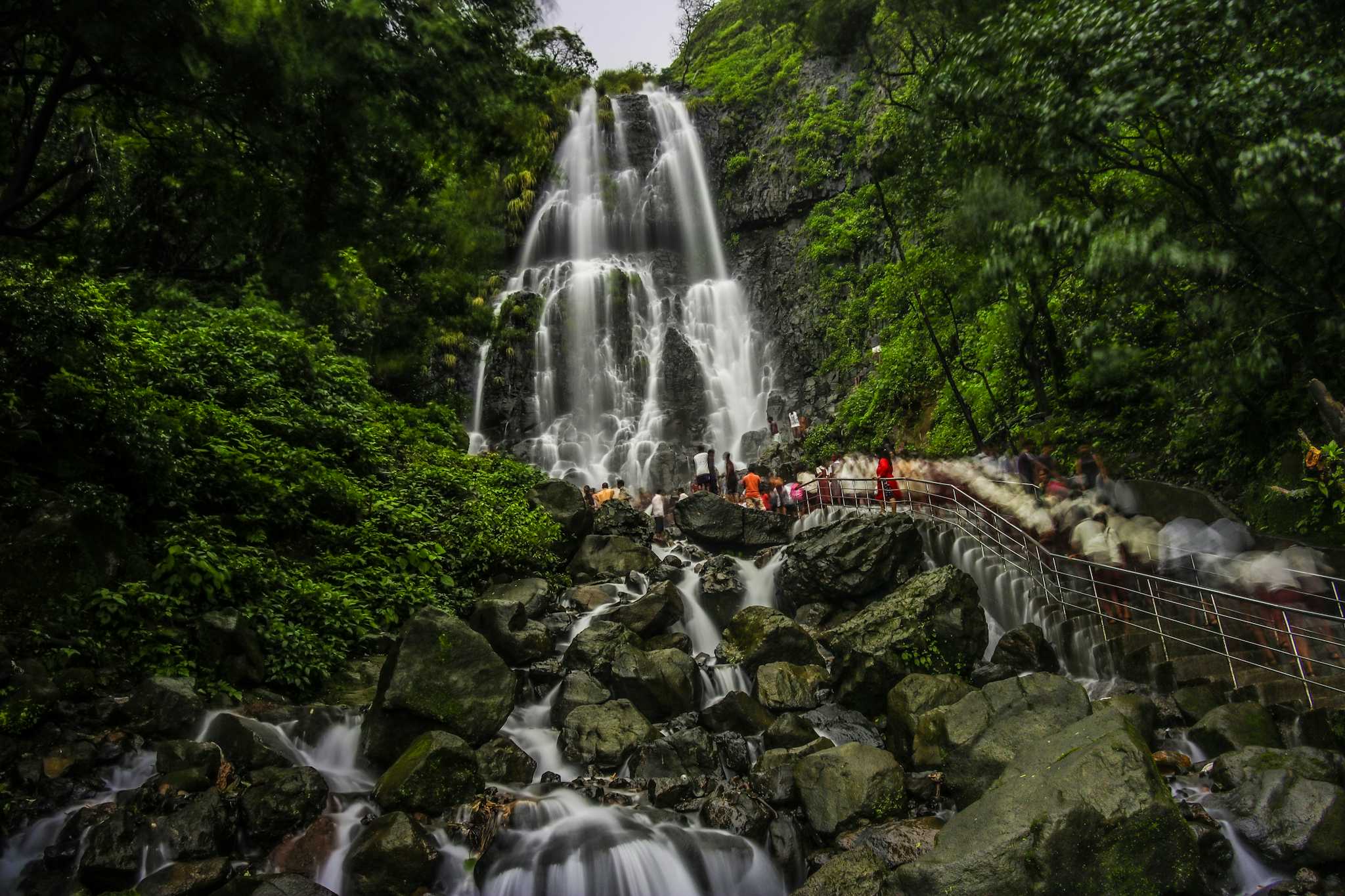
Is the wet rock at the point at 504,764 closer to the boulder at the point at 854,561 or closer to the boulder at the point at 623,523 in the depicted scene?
the boulder at the point at 854,561

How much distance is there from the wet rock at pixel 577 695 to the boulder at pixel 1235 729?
624 centimetres

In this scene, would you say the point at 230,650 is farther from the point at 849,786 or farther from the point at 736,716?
the point at 849,786

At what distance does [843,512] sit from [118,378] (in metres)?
12.3

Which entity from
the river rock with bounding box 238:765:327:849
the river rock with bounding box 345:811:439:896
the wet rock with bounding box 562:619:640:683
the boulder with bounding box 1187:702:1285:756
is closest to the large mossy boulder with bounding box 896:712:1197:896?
the boulder with bounding box 1187:702:1285:756

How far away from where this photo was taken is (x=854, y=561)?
38.1 feet

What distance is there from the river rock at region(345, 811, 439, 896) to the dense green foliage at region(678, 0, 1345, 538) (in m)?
7.66

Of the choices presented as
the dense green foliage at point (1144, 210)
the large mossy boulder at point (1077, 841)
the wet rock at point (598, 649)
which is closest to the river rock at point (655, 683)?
the wet rock at point (598, 649)

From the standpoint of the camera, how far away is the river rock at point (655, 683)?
8891mm

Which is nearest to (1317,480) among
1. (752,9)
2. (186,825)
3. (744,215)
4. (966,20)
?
(966,20)

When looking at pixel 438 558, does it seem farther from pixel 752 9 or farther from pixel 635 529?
pixel 752 9

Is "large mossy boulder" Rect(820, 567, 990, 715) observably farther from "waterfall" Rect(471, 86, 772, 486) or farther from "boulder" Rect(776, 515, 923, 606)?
"waterfall" Rect(471, 86, 772, 486)

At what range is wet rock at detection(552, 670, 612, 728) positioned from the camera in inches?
340

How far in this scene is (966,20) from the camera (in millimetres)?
10203

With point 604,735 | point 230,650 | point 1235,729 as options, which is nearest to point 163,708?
point 230,650
